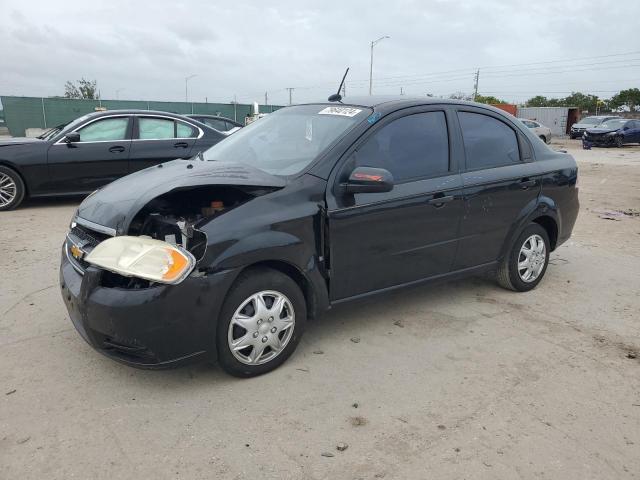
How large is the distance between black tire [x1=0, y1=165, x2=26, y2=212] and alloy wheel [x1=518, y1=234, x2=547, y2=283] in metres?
7.09

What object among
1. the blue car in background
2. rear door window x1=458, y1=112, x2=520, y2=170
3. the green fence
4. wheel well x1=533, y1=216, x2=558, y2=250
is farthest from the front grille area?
the green fence

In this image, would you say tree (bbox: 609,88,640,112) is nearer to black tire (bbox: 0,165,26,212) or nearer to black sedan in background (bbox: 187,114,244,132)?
black sedan in background (bbox: 187,114,244,132)

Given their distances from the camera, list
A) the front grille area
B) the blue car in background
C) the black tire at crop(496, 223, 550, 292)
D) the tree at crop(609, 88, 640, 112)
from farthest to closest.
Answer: the tree at crop(609, 88, 640, 112), the blue car in background, the black tire at crop(496, 223, 550, 292), the front grille area

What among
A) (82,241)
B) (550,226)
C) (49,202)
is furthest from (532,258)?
(49,202)

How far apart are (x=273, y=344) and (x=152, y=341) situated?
73 centimetres

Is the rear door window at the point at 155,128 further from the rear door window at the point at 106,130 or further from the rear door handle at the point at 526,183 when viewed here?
the rear door handle at the point at 526,183

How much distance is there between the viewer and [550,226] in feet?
16.3

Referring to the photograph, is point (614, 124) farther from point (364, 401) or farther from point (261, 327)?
point (261, 327)

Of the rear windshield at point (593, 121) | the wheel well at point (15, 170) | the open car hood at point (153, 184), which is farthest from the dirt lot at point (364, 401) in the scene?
the rear windshield at point (593, 121)

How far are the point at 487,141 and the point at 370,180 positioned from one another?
1590 millimetres

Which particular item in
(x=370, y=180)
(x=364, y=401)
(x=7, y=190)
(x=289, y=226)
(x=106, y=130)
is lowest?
(x=364, y=401)

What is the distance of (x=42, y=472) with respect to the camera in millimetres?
2371

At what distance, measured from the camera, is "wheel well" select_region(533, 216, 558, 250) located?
4.84m

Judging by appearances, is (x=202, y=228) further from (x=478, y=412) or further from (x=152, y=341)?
(x=478, y=412)
